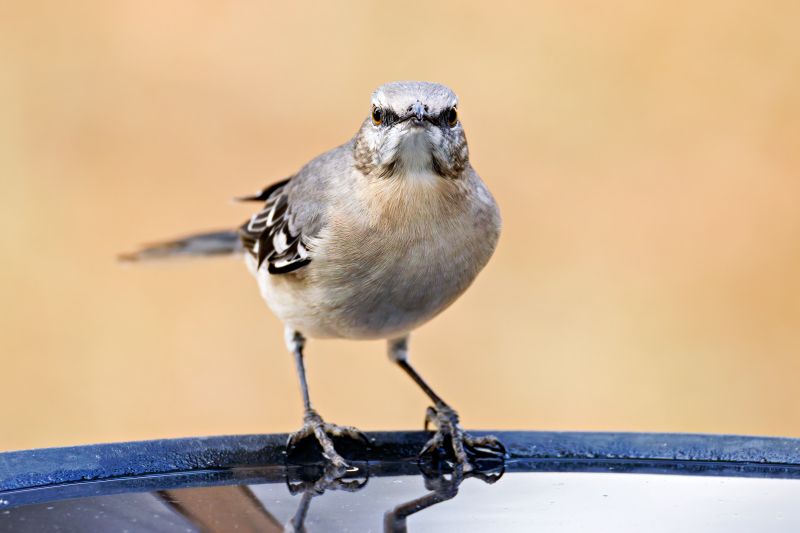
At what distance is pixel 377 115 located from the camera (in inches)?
152

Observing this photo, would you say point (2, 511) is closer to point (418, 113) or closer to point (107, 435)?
point (418, 113)

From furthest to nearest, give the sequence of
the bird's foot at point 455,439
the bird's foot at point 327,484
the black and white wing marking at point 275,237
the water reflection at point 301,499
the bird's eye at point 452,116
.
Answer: the black and white wing marking at point 275,237 < the bird's foot at point 455,439 < the bird's eye at point 452,116 < the bird's foot at point 327,484 < the water reflection at point 301,499

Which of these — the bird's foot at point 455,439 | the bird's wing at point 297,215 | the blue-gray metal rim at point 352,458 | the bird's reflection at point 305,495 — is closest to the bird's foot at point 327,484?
the bird's reflection at point 305,495

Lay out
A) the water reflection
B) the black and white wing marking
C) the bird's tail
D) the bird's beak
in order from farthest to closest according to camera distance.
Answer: the bird's tail < the black and white wing marking < the bird's beak < the water reflection

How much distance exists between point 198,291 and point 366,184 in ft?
19.7

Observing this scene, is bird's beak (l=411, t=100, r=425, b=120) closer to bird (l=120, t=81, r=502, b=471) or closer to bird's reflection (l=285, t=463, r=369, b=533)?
bird (l=120, t=81, r=502, b=471)

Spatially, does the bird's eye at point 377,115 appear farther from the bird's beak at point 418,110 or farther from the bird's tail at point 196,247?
the bird's tail at point 196,247

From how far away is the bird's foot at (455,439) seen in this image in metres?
4.12

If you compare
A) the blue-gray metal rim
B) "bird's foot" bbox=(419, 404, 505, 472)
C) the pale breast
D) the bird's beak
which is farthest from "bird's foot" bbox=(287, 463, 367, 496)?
the bird's beak

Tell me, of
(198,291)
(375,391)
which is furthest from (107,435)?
(375,391)

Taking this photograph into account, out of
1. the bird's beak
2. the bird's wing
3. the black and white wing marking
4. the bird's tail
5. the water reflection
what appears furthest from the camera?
the bird's tail

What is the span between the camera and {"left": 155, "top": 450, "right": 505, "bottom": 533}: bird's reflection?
309 cm

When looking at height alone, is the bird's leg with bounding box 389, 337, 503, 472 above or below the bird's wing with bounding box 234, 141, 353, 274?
below

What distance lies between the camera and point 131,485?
3.51 meters
